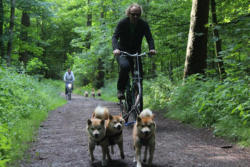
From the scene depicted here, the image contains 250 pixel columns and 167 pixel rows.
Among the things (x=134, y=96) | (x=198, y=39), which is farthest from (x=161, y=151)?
(x=198, y=39)

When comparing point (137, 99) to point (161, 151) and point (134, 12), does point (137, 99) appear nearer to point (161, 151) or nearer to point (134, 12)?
point (161, 151)

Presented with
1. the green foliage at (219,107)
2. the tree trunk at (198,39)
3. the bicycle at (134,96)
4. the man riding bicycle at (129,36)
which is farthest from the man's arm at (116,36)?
the tree trunk at (198,39)

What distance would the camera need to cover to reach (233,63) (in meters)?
5.39

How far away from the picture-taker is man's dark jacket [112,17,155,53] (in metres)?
5.20

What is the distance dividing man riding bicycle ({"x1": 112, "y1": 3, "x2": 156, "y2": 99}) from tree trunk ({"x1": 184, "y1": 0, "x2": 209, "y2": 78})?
3.13 meters

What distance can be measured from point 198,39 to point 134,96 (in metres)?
3.74

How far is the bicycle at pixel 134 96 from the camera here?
5023 mm

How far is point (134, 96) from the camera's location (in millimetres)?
5387

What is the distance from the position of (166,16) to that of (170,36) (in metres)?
0.85

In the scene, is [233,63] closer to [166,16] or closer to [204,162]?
[204,162]

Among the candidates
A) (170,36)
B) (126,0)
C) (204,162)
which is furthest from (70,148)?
(126,0)

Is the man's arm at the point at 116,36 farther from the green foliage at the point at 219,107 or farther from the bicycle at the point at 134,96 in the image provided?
the green foliage at the point at 219,107

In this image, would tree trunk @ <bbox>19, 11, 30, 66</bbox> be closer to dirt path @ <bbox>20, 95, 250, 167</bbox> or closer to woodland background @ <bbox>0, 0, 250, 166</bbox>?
woodland background @ <bbox>0, 0, 250, 166</bbox>

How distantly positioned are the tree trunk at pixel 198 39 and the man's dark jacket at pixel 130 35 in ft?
10.3
